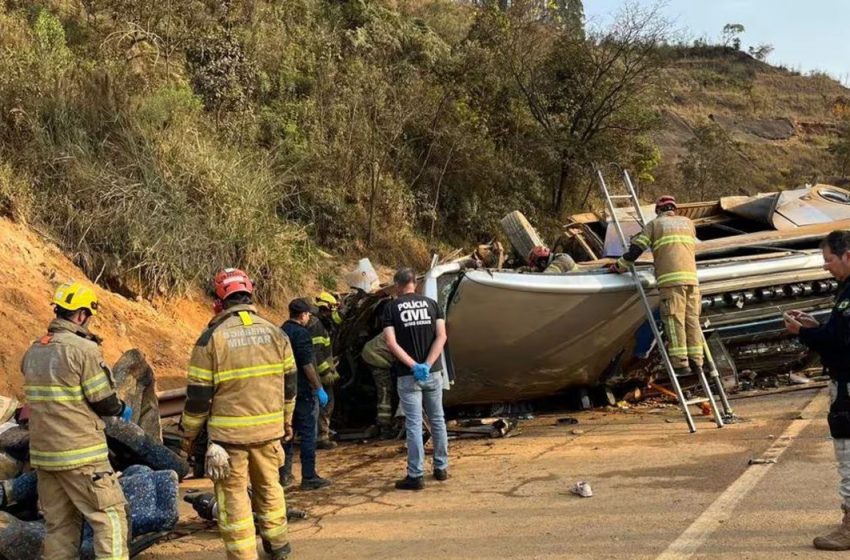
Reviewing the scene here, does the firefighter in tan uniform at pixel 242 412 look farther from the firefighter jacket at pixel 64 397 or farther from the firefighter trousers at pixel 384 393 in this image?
the firefighter trousers at pixel 384 393

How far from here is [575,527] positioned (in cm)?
414

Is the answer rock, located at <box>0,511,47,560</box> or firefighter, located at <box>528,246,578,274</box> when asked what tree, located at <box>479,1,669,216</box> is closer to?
firefighter, located at <box>528,246,578,274</box>

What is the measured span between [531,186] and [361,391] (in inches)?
381

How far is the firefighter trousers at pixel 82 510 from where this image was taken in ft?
11.5

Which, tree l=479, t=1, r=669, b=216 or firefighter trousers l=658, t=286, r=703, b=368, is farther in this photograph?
tree l=479, t=1, r=669, b=216

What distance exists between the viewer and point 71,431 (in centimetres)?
348

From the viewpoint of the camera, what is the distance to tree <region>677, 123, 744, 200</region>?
24.7 m

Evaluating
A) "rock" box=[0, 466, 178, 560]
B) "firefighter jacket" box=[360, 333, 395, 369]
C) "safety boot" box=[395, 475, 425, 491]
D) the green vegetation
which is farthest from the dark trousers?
the green vegetation

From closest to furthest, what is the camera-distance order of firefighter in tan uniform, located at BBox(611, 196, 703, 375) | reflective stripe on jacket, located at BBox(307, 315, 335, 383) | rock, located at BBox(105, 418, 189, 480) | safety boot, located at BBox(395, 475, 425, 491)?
rock, located at BBox(105, 418, 189, 480), safety boot, located at BBox(395, 475, 425, 491), reflective stripe on jacket, located at BBox(307, 315, 335, 383), firefighter in tan uniform, located at BBox(611, 196, 703, 375)

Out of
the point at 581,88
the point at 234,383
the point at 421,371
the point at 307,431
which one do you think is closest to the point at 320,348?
the point at 307,431

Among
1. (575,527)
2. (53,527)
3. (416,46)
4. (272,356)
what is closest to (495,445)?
(575,527)

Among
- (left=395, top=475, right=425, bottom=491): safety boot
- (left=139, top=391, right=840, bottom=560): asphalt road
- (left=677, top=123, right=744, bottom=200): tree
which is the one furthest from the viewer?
(left=677, top=123, right=744, bottom=200): tree

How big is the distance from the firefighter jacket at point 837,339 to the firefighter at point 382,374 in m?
4.18

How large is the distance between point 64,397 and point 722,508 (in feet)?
11.6
